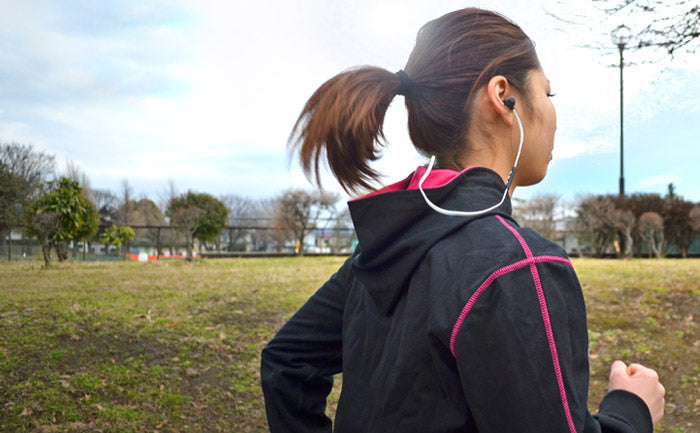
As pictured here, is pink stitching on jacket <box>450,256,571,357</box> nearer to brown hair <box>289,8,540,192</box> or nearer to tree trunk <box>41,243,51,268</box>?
brown hair <box>289,8,540,192</box>

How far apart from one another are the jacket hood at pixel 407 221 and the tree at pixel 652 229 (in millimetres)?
16033

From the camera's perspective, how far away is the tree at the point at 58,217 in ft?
8.50

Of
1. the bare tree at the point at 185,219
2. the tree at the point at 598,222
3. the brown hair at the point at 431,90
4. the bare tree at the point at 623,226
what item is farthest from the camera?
the tree at the point at 598,222

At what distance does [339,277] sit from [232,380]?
7.02 ft

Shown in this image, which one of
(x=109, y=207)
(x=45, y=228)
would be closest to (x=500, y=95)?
(x=45, y=228)

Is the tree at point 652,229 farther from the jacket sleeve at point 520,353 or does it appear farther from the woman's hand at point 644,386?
the jacket sleeve at point 520,353

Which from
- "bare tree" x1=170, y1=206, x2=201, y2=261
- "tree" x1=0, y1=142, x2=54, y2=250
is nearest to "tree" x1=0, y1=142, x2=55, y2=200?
"tree" x1=0, y1=142, x2=54, y2=250

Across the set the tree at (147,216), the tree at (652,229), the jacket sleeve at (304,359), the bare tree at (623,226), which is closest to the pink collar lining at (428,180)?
the jacket sleeve at (304,359)

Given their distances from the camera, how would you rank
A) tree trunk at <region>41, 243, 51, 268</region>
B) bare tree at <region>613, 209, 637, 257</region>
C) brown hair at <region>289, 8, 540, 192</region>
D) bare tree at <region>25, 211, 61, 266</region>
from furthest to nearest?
bare tree at <region>613, 209, 637, 257</region>
tree trunk at <region>41, 243, 51, 268</region>
bare tree at <region>25, 211, 61, 266</region>
brown hair at <region>289, 8, 540, 192</region>

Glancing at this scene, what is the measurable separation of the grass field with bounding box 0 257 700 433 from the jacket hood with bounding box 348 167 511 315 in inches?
78.5

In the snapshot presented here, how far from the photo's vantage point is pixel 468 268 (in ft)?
2.08

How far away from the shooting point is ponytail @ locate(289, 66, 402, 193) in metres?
0.82

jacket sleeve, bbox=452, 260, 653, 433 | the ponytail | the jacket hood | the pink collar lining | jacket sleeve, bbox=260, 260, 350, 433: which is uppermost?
the ponytail

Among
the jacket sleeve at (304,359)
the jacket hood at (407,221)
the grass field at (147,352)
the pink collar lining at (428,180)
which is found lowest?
the grass field at (147,352)
